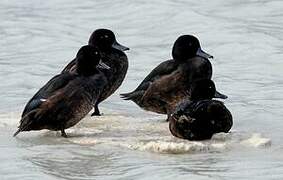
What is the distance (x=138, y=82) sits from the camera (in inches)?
466

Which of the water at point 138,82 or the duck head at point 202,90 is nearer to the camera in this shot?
the water at point 138,82

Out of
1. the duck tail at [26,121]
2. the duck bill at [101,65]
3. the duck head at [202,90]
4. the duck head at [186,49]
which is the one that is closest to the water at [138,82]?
the duck tail at [26,121]

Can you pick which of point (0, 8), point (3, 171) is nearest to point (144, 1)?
point (0, 8)

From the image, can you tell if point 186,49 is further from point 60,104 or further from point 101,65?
point 60,104

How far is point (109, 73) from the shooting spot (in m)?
9.85

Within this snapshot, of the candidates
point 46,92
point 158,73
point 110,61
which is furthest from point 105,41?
point 46,92

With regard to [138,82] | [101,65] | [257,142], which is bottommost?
[138,82]

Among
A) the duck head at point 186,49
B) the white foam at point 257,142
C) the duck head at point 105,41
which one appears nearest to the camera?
the white foam at point 257,142

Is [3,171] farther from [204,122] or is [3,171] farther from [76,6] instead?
[76,6]

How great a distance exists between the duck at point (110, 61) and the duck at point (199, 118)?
1.48 metres

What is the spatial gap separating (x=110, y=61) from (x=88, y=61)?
3.52ft

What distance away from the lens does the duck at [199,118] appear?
8203 mm

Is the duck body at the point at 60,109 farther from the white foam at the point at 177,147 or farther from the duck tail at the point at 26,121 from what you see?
the white foam at the point at 177,147

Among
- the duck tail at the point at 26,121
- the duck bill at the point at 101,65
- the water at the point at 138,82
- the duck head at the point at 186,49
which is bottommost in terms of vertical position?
the water at the point at 138,82
